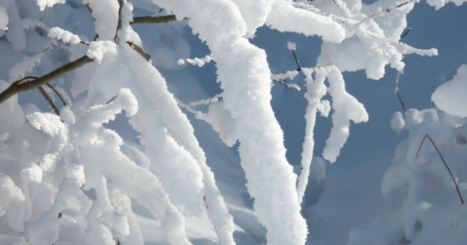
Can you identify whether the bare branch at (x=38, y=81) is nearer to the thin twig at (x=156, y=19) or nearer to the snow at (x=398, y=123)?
the thin twig at (x=156, y=19)

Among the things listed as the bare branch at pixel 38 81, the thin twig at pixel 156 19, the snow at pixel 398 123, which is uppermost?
the thin twig at pixel 156 19

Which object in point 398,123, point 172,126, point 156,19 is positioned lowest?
point 398,123

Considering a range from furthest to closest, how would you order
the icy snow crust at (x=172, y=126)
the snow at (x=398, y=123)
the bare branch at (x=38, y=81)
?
the snow at (x=398, y=123) < the bare branch at (x=38, y=81) < the icy snow crust at (x=172, y=126)

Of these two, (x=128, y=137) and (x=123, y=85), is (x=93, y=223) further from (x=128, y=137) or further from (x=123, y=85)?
(x=128, y=137)

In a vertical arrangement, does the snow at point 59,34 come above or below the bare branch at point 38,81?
above

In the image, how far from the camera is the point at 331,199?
296 centimetres

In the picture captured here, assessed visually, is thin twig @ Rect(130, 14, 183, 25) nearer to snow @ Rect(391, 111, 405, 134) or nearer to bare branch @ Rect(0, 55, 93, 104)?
bare branch @ Rect(0, 55, 93, 104)

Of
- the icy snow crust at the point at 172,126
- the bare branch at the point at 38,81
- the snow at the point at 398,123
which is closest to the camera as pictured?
the icy snow crust at the point at 172,126

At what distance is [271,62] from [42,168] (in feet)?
10.3

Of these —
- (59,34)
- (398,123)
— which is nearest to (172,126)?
(59,34)

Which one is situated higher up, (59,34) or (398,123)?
(59,34)

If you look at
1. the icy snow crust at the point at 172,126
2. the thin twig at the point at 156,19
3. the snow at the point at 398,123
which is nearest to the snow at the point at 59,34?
the icy snow crust at the point at 172,126

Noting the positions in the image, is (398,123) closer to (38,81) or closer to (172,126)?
(172,126)

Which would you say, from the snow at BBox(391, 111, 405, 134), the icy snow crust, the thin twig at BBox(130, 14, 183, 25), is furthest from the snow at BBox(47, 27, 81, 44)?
the snow at BBox(391, 111, 405, 134)
